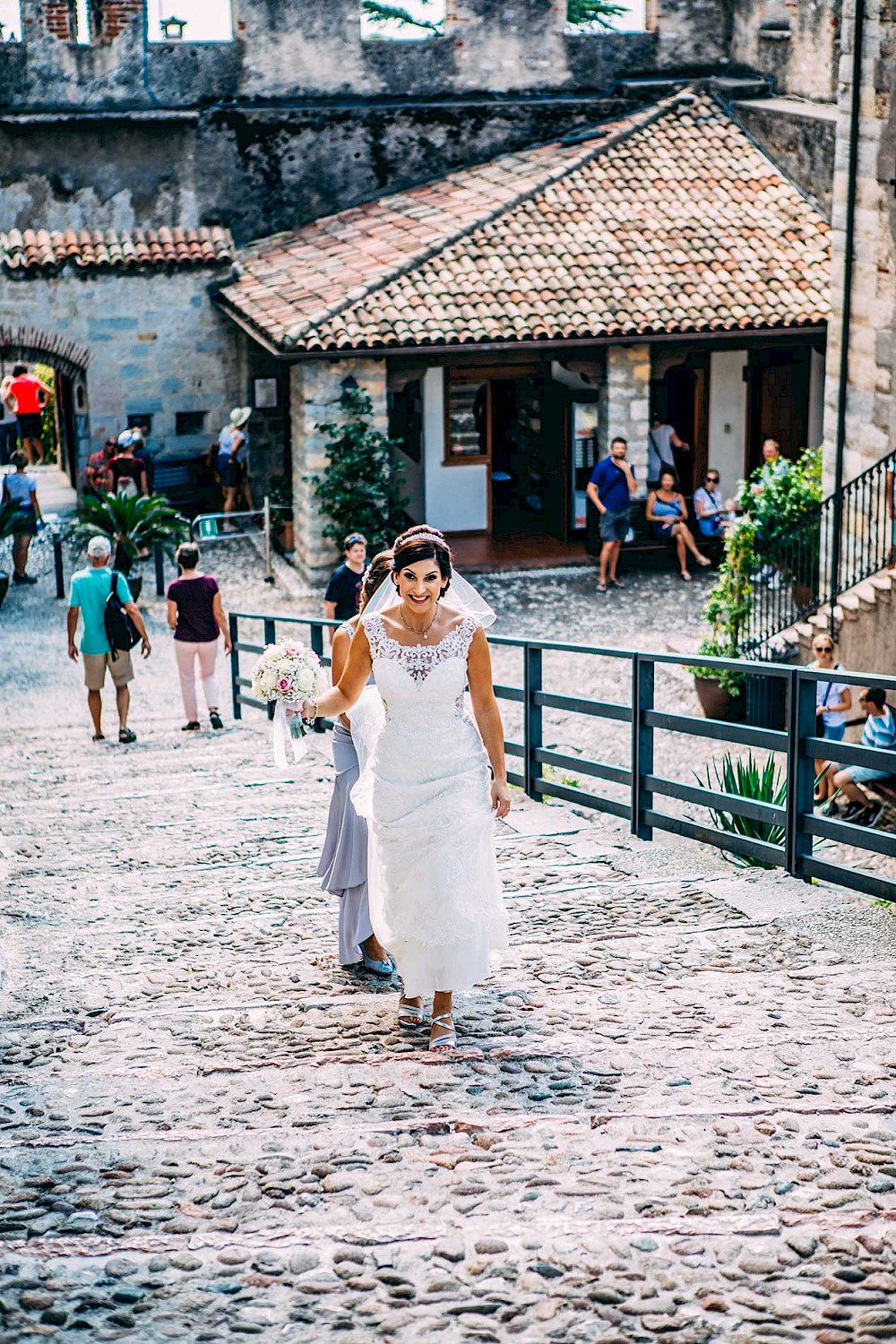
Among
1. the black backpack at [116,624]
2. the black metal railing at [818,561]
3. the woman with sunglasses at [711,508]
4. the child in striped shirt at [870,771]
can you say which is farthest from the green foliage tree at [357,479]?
the child in striped shirt at [870,771]

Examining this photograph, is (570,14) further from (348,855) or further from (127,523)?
(348,855)

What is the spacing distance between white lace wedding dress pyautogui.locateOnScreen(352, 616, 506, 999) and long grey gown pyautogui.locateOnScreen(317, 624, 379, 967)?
606mm

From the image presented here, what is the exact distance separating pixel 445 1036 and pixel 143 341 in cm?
1751

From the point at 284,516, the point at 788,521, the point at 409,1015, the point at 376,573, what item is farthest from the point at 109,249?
the point at 409,1015

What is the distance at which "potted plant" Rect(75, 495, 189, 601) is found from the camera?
1695 cm

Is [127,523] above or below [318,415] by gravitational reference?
below

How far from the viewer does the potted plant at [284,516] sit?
2042 cm

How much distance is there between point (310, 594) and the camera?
18.6 m

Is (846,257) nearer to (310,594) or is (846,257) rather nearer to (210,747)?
(310,594)

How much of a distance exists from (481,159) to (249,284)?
4.16m

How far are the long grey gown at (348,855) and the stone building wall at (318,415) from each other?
12755 mm

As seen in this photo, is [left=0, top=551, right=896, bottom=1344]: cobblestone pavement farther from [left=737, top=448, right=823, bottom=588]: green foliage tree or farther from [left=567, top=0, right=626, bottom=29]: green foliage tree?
[left=567, top=0, right=626, bottom=29]: green foliage tree

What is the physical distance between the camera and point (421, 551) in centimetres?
558

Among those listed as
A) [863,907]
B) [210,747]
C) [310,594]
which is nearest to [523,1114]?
[863,907]
